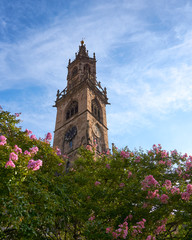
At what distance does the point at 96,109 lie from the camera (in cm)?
3906

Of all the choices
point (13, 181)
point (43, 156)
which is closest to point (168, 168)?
point (43, 156)

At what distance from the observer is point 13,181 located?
632 centimetres

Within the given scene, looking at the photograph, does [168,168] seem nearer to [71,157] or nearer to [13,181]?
[13,181]

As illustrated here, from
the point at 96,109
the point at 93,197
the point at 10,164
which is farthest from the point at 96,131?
the point at 10,164

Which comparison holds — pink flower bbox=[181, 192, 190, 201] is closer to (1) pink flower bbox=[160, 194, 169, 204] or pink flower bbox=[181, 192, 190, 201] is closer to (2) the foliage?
(2) the foliage

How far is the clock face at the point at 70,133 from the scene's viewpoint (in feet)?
108

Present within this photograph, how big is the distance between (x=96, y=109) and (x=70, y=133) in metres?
7.64

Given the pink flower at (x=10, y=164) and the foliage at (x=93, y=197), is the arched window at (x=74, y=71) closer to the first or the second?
the foliage at (x=93, y=197)

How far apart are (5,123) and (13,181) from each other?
4.28 meters

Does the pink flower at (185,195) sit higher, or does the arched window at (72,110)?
the arched window at (72,110)

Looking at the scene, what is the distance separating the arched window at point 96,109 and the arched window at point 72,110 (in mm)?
3033

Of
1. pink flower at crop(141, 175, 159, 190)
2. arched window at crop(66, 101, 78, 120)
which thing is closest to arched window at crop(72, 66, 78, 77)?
arched window at crop(66, 101, 78, 120)

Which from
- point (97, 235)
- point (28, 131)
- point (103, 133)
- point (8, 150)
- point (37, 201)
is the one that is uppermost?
point (103, 133)

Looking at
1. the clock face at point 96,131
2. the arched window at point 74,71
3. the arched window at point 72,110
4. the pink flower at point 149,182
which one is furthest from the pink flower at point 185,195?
the arched window at point 74,71
